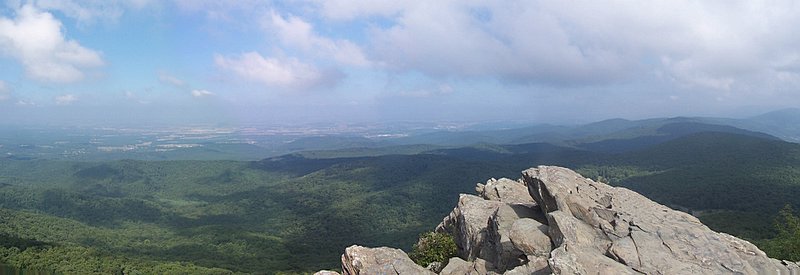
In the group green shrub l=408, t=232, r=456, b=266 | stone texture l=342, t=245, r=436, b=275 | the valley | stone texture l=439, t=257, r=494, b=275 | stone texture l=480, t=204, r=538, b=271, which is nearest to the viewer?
stone texture l=480, t=204, r=538, b=271

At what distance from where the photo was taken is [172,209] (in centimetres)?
16812

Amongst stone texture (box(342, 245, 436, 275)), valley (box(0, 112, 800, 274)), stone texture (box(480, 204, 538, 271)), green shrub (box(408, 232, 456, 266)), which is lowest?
valley (box(0, 112, 800, 274))

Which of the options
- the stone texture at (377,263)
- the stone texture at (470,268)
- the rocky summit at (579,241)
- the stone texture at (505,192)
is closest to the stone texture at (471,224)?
the rocky summit at (579,241)

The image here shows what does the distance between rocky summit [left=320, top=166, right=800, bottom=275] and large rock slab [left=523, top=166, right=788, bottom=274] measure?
40mm

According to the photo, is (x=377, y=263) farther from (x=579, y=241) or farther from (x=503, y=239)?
(x=579, y=241)

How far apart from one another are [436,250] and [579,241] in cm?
1237

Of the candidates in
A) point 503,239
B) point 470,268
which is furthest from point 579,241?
point 470,268

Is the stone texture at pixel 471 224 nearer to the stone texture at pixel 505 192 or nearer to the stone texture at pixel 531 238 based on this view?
the stone texture at pixel 505 192

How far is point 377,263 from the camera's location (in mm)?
24531

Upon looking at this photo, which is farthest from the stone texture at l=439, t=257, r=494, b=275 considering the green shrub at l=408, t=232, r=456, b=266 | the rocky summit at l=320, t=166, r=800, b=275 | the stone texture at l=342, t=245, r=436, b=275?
the green shrub at l=408, t=232, r=456, b=266

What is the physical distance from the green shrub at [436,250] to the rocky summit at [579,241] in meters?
0.80

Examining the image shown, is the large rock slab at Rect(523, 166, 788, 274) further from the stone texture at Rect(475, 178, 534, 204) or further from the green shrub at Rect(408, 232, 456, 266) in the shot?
the stone texture at Rect(475, 178, 534, 204)

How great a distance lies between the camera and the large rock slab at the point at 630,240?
1756cm

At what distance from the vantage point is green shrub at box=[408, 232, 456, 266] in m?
30.1
